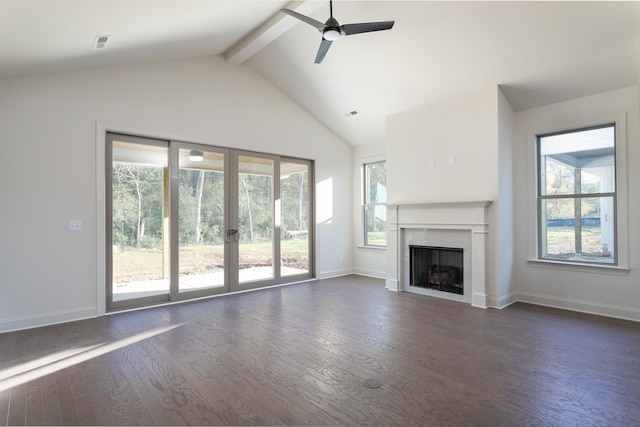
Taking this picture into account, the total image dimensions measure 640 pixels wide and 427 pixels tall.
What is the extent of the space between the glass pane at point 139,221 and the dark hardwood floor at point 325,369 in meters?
0.54

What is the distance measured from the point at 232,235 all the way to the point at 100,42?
10.1 ft

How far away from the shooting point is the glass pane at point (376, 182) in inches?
269

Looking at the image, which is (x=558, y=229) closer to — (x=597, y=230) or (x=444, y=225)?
(x=597, y=230)

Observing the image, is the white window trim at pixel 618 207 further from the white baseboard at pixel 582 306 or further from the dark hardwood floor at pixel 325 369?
the dark hardwood floor at pixel 325 369

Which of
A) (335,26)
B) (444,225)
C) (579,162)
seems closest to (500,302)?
(444,225)

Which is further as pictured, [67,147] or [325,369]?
[67,147]

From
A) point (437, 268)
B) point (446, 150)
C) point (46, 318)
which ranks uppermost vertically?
point (446, 150)

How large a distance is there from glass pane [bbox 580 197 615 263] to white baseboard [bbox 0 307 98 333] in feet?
21.3

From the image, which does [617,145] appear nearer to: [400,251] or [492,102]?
[492,102]

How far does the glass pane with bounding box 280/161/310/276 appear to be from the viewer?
6.25 m

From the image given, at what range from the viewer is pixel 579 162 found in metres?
4.56

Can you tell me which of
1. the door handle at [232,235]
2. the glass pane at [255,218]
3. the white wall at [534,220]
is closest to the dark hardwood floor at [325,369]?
the white wall at [534,220]

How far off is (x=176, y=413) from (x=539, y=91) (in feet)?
17.9

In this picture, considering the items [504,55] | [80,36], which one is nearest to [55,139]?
[80,36]
